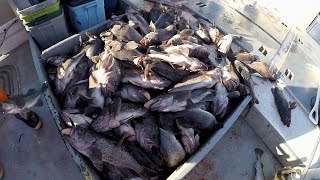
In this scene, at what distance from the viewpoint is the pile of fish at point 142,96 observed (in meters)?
3.13

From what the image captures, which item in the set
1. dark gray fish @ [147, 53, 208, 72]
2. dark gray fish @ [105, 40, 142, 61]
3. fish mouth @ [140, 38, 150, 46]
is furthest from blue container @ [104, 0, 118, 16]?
dark gray fish @ [147, 53, 208, 72]

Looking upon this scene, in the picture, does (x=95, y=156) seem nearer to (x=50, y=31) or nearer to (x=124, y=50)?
(x=124, y=50)

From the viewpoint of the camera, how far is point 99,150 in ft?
10.1

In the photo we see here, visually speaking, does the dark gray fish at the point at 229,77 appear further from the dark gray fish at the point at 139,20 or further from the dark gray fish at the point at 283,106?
the dark gray fish at the point at 139,20

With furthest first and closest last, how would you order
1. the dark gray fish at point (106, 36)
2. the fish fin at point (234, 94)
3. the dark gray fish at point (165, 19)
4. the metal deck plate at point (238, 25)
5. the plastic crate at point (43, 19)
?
the metal deck plate at point (238, 25) < the dark gray fish at point (165, 19) < the dark gray fish at point (106, 36) < the plastic crate at point (43, 19) < the fish fin at point (234, 94)

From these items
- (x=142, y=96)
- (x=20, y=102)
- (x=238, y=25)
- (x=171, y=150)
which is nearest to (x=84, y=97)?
(x=142, y=96)

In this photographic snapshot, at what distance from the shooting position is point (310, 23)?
4824 mm

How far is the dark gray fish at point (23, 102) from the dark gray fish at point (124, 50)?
89cm

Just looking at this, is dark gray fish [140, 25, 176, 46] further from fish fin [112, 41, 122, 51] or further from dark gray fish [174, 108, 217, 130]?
dark gray fish [174, 108, 217, 130]

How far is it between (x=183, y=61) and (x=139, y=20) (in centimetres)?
116

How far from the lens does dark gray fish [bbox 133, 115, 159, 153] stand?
10.5 feet

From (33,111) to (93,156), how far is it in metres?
1.44

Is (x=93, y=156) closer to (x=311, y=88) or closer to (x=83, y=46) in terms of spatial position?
(x=83, y=46)

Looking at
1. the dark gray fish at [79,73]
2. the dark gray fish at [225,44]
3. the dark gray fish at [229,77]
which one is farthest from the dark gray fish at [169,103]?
the dark gray fish at [225,44]
